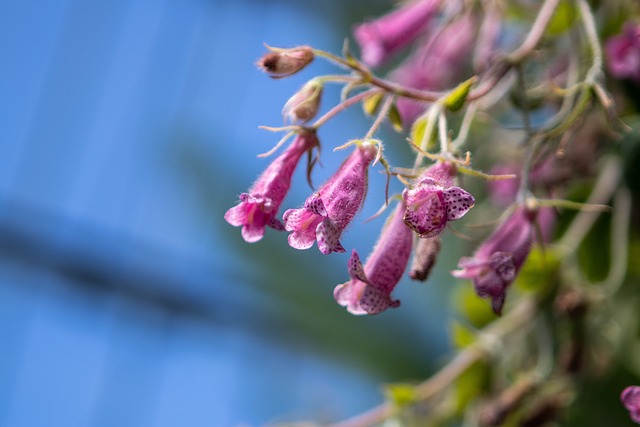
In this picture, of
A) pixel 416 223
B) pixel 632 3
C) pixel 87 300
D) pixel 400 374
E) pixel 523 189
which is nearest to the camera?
pixel 416 223

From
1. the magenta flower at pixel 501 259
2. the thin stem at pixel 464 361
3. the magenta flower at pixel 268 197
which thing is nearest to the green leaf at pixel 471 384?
the thin stem at pixel 464 361

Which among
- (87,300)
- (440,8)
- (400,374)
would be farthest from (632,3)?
(87,300)

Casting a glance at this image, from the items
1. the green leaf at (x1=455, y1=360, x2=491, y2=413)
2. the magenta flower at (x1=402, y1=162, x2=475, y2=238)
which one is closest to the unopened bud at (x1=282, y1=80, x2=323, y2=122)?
the magenta flower at (x1=402, y1=162, x2=475, y2=238)

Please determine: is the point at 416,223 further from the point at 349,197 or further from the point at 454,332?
the point at 454,332

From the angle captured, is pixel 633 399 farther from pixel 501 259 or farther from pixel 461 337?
pixel 461 337

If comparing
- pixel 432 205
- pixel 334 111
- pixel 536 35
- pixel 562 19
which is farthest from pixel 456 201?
pixel 562 19

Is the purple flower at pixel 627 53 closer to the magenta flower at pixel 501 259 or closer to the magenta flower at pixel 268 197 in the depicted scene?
the magenta flower at pixel 501 259
